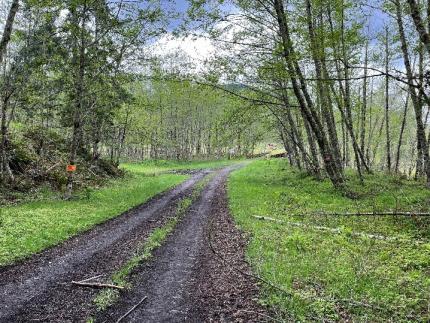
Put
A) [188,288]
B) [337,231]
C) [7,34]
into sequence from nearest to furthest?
[188,288] < [337,231] < [7,34]

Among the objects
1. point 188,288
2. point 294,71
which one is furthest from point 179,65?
point 188,288

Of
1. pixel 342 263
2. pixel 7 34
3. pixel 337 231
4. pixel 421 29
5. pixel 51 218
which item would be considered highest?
pixel 7 34

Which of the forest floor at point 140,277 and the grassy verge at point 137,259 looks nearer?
the forest floor at point 140,277

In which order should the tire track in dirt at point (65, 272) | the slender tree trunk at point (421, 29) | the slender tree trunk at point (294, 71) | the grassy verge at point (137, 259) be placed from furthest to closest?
1. the slender tree trunk at point (294, 71)
2. the slender tree trunk at point (421, 29)
3. the grassy verge at point (137, 259)
4. the tire track in dirt at point (65, 272)

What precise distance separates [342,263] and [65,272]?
645cm

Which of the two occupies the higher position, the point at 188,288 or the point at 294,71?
the point at 294,71

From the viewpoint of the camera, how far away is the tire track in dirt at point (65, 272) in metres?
6.81

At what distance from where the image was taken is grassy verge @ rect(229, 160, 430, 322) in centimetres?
641

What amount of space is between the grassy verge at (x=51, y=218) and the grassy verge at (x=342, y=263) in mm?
5884

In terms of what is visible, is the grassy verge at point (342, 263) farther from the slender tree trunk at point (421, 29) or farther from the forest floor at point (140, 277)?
the slender tree trunk at point (421, 29)

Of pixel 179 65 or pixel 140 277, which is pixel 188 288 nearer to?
pixel 140 277

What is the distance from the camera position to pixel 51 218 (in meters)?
14.1

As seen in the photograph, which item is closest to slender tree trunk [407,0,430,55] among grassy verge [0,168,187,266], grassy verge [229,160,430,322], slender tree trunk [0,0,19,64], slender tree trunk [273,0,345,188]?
grassy verge [229,160,430,322]

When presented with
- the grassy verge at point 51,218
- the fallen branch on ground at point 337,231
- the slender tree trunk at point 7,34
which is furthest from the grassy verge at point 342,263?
the slender tree trunk at point 7,34
